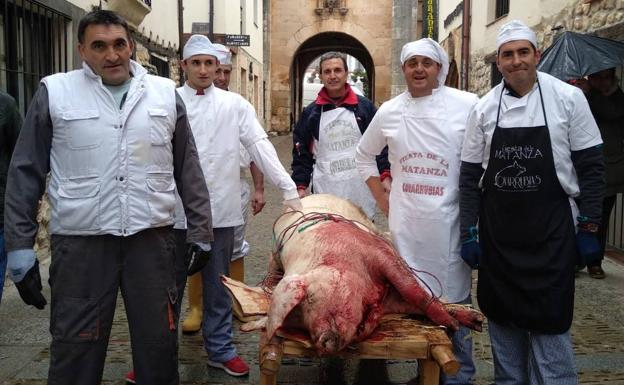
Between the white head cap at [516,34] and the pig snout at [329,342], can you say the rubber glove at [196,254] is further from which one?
the white head cap at [516,34]

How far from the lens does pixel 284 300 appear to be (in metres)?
2.65

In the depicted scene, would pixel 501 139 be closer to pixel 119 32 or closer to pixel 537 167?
pixel 537 167

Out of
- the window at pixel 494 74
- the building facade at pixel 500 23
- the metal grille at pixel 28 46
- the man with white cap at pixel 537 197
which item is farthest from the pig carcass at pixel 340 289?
the window at pixel 494 74

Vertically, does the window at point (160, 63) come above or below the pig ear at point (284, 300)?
above

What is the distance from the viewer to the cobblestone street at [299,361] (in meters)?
3.88

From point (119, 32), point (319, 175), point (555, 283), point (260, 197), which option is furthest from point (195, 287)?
point (555, 283)

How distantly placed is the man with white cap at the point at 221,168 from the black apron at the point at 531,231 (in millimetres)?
1287

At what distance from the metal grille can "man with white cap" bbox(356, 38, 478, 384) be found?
13.1ft

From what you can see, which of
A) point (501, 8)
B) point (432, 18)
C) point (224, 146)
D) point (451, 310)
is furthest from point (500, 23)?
point (451, 310)

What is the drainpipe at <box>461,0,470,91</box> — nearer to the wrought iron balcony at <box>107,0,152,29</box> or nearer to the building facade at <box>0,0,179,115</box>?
the wrought iron balcony at <box>107,0,152,29</box>

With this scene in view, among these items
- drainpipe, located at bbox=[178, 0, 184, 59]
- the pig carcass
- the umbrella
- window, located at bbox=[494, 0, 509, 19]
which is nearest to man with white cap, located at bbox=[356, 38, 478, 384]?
the pig carcass

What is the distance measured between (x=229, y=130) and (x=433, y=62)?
1274 mm

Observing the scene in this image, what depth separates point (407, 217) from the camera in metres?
3.62

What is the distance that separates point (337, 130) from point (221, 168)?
98 cm
